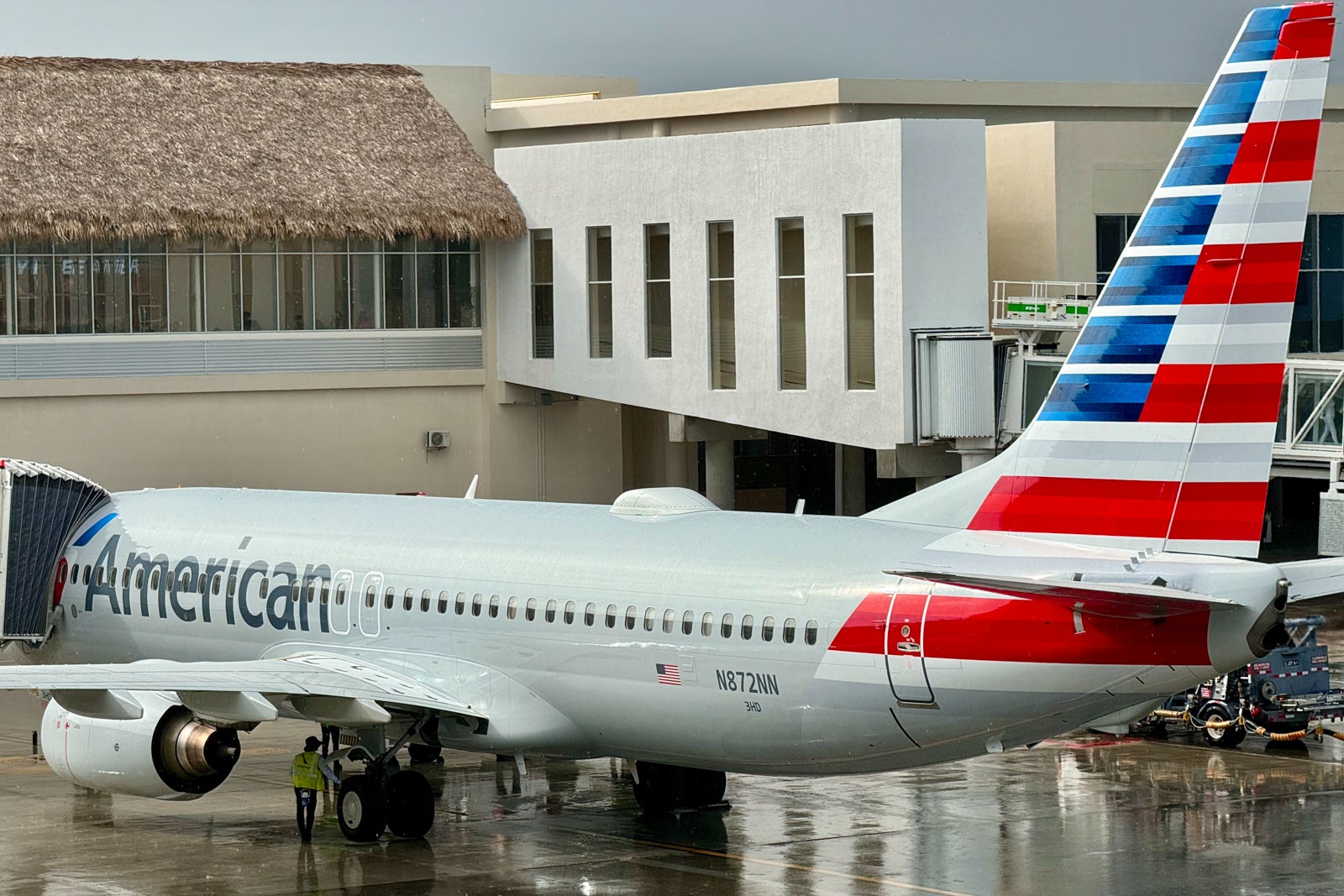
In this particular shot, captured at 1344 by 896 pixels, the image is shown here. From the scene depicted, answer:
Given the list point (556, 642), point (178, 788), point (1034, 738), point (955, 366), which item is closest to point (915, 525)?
point (1034, 738)

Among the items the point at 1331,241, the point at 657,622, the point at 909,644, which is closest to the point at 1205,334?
the point at 909,644

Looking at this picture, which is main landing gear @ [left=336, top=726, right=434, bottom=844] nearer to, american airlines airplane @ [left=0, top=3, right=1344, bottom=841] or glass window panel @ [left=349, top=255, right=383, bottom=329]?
american airlines airplane @ [left=0, top=3, right=1344, bottom=841]

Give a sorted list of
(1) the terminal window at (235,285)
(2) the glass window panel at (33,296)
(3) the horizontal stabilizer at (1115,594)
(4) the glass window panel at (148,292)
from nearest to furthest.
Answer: (3) the horizontal stabilizer at (1115,594), (2) the glass window panel at (33,296), (1) the terminal window at (235,285), (4) the glass window panel at (148,292)

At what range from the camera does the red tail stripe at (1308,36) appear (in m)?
17.2

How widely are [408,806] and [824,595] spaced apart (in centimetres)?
610

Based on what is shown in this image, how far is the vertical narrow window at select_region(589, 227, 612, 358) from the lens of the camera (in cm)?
4619

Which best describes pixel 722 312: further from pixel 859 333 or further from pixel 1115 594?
pixel 1115 594

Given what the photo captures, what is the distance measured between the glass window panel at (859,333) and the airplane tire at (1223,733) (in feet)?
45.6

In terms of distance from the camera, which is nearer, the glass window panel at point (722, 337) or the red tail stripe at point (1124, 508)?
the red tail stripe at point (1124, 508)

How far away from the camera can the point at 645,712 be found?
20.9m

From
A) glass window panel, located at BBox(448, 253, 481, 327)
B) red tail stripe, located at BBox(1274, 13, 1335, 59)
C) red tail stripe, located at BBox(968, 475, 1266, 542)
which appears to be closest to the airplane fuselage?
red tail stripe, located at BBox(968, 475, 1266, 542)

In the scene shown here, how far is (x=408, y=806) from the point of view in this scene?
22.5 metres

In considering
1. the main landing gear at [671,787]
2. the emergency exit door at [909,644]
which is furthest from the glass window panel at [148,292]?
the emergency exit door at [909,644]

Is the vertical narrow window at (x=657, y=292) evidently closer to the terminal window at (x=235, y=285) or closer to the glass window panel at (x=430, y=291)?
the terminal window at (x=235, y=285)
